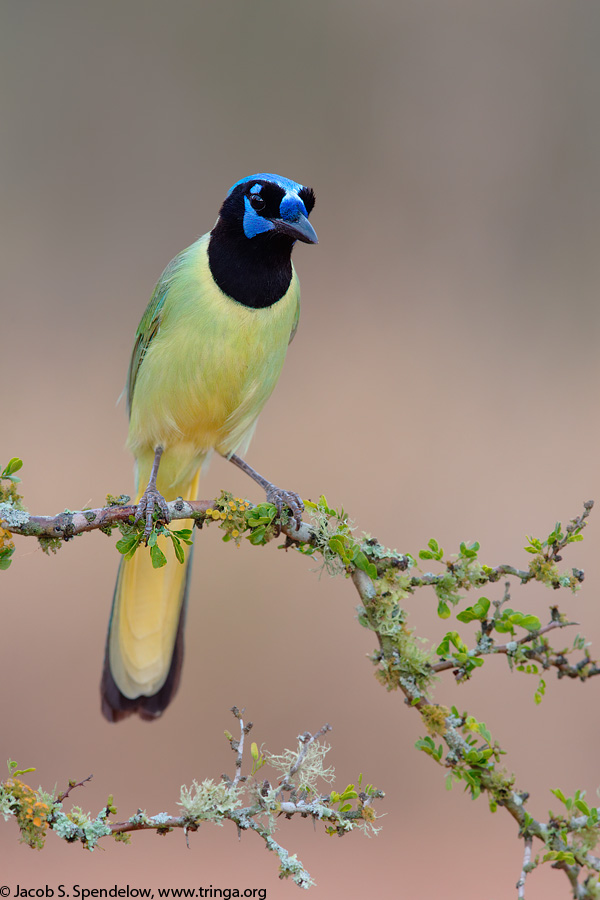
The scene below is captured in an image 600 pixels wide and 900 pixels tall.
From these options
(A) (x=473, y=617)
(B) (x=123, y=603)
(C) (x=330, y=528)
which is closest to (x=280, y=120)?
(B) (x=123, y=603)

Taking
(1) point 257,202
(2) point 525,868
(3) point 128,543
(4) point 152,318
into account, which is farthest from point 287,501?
(2) point 525,868

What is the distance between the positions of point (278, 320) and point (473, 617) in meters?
1.11

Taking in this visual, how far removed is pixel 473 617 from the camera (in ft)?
5.48

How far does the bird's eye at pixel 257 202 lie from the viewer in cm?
237

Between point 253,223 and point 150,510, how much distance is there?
888 mm

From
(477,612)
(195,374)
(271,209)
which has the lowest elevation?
(477,612)

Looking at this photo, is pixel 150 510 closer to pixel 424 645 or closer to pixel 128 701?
pixel 424 645

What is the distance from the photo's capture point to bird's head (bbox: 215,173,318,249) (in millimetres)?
2301

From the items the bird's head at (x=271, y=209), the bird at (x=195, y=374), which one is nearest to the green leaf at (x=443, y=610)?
the bird at (x=195, y=374)

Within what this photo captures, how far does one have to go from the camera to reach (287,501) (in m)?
2.32

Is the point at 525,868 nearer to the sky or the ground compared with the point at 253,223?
nearer to the ground

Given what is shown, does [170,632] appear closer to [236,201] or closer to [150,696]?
[150,696]

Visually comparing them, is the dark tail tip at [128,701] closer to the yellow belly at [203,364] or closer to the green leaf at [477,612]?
the yellow belly at [203,364]

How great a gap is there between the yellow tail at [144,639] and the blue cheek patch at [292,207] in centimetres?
95
